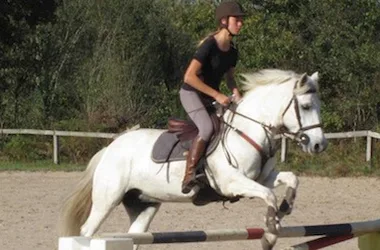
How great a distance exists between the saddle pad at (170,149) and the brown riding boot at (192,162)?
217mm

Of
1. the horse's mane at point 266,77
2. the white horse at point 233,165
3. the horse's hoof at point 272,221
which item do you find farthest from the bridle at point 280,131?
the horse's hoof at point 272,221

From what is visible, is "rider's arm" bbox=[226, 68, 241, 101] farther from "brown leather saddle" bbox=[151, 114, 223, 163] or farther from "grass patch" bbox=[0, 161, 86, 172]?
"grass patch" bbox=[0, 161, 86, 172]

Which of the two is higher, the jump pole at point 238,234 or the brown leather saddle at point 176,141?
the brown leather saddle at point 176,141

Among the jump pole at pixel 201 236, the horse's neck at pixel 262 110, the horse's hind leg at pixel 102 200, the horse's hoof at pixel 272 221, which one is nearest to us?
the jump pole at pixel 201 236

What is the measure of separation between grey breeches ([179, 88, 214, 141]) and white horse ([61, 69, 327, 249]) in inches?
5.5

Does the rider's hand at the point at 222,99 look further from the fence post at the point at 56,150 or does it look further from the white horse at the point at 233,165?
the fence post at the point at 56,150

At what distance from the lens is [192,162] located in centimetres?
771

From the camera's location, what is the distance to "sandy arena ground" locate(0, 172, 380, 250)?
10.8 metres

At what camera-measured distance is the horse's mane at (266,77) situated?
7.74 m

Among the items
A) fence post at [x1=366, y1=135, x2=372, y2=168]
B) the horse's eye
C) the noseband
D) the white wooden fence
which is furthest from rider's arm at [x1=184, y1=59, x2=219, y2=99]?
fence post at [x1=366, y1=135, x2=372, y2=168]

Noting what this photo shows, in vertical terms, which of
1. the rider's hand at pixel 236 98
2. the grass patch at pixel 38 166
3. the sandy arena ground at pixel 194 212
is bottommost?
the grass patch at pixel 38 166

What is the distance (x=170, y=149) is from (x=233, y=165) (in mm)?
684

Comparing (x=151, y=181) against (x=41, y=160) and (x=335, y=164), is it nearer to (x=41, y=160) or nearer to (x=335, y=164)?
(x=335, y=164)

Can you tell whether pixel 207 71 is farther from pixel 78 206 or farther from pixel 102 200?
pixel 78 206
